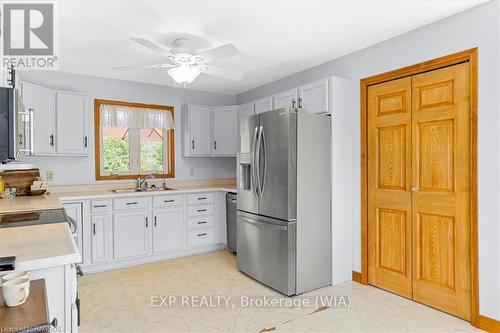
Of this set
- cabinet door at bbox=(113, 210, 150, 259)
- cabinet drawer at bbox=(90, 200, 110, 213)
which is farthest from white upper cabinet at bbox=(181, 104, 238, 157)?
cabinet drawer at bbox=(90, 200, 110, 213)

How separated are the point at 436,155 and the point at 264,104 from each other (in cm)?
209

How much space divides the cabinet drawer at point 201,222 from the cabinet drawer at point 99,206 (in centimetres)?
107

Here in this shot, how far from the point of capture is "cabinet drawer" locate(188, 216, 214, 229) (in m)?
4.29

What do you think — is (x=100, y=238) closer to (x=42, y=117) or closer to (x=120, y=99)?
(x=42, y=117)

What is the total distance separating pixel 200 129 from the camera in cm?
481

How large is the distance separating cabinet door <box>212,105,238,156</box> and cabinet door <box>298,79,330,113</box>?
1.61 meters

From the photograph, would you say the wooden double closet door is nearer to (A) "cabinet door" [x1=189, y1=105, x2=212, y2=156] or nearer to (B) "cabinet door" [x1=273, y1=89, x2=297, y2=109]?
(B) "cabinet door" [x1=273, y1=89, x2=297, y2=109]

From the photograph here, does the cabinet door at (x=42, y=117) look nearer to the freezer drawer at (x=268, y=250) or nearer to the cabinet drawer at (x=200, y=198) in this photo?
the cabinet drawer at (x=200, y=198)

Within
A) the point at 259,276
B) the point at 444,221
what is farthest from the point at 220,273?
the point at 444,221

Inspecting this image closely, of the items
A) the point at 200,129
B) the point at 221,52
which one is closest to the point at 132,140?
the point at 200,129

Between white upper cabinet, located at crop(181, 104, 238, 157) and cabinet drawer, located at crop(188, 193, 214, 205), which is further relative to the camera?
white upper cabinet, located at crop(181, 104, 238, 157)

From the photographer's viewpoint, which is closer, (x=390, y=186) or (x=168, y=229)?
(x=390, y=186)

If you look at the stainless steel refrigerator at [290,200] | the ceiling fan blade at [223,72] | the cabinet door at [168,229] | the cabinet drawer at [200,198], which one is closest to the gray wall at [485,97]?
the stainless steel refrigerator at [290,200]

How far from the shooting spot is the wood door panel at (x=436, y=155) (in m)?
2.58
